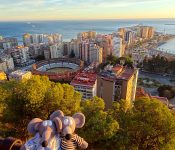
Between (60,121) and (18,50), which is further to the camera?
(18,50)

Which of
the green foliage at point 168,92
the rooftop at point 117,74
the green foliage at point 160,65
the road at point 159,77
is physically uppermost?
the rooftop at point 117,74

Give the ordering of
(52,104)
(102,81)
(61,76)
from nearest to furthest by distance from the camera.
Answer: (52,104) → (102,81) → (61,76)

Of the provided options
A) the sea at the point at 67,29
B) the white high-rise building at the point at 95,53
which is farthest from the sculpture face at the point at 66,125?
the sea at the point at 67,29

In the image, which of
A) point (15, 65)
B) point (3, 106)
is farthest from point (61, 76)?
point (3, 106)

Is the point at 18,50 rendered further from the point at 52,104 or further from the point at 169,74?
the point at 52,104

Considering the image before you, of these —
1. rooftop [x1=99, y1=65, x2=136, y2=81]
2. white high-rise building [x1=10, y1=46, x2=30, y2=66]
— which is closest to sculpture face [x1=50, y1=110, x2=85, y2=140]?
rooftop [x1=99, y1=65, x2=136, y2=81]

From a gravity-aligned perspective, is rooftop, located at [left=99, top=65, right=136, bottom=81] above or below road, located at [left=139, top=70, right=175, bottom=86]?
above

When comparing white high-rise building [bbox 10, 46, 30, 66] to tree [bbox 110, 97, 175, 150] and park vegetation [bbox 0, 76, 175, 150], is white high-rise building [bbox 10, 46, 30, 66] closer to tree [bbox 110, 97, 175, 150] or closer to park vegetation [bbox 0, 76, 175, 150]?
park vegetation [bbox 0, 76, 175, 150]

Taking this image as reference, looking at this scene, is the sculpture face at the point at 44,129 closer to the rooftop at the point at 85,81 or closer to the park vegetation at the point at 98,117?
Result: the park vegetation at the point at 98,117

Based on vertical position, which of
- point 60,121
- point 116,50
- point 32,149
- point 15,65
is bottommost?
point 15,65
